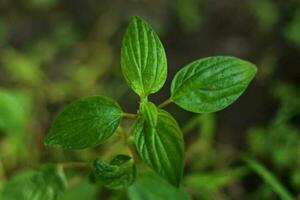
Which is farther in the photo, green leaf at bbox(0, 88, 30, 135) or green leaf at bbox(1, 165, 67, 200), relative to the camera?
green leaf at bbox(0, 88, 30, 135)

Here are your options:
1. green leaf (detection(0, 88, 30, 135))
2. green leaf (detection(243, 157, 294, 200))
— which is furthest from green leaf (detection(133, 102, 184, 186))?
green leaf (detection(0, 88, 30, 135))

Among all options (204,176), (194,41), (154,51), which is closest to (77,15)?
(194,41)

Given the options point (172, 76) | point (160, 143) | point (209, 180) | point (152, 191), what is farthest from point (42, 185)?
point (172, 76)

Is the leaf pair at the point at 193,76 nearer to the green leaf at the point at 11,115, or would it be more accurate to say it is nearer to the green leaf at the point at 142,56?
the green leaf at the point at 142,56

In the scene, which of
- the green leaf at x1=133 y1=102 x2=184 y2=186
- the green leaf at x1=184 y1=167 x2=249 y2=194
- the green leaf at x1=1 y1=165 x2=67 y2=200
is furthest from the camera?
the green leaf at x1=184 y1=167 x2=249 y2=194

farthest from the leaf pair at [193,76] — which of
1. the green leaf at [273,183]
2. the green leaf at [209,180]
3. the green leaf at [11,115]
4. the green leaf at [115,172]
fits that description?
the green leaf at [11,115]

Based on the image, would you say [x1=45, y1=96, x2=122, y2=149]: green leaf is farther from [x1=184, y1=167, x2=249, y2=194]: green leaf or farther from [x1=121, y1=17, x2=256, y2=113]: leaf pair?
[x1=184, y1=167, x2=249, y2=194]: green leaf
